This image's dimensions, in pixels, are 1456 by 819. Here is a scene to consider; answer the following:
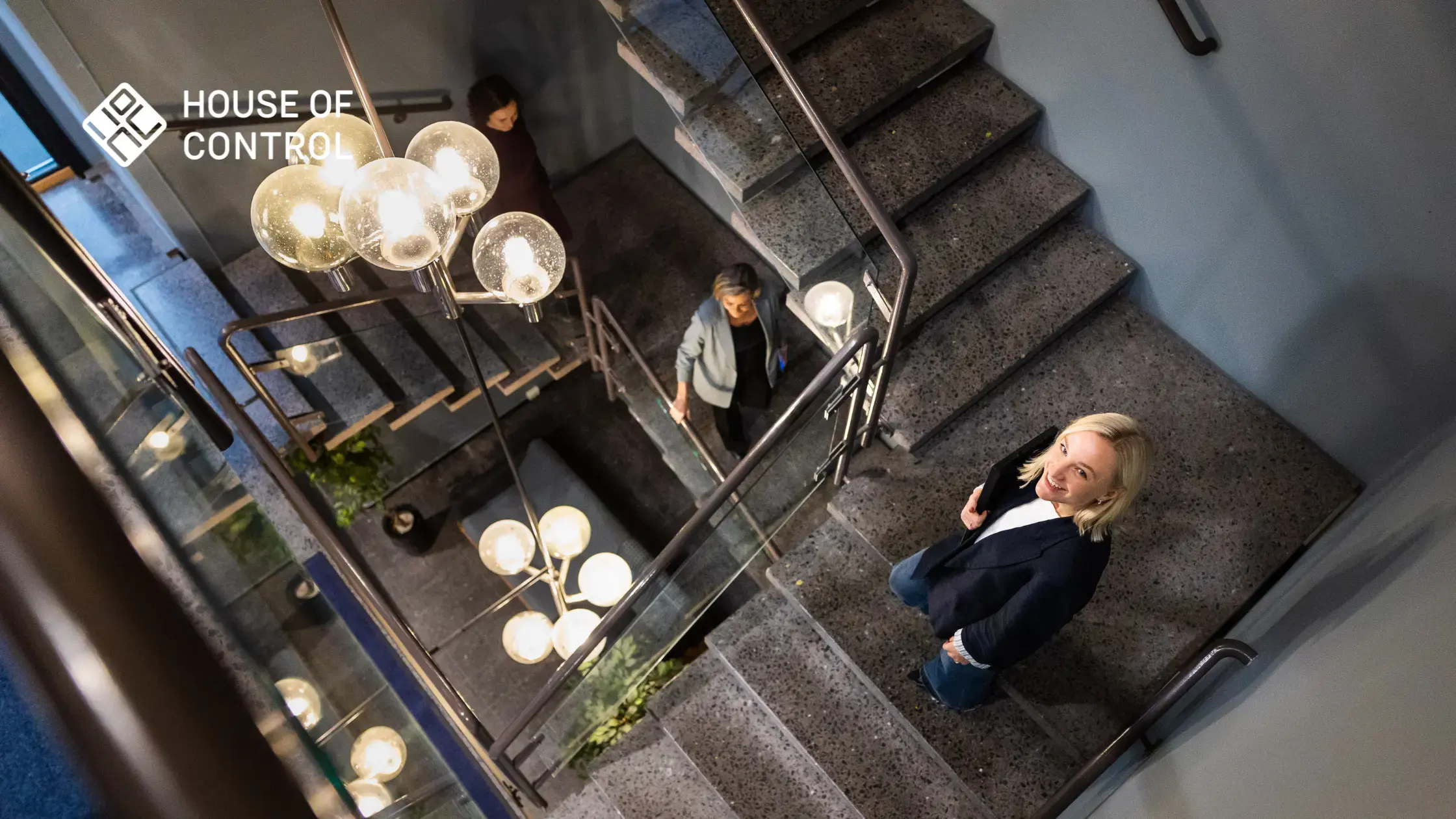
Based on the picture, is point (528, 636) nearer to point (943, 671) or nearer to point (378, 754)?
point (378, 754)

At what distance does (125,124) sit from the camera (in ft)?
15.6

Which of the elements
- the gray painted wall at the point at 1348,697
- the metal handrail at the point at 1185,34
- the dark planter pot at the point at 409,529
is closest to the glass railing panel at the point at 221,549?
the dark planter pot at the point at 409,529

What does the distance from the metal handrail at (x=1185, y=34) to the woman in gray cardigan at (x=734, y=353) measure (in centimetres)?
185

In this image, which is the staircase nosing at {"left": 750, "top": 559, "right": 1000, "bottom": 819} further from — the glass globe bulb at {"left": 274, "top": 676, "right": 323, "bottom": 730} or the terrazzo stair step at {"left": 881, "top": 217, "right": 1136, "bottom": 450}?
the glass globe bulb at {"left": 274, "top": 676, "right": 323, "bottom": 730}

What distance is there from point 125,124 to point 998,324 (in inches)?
171

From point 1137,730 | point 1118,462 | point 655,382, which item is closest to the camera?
point 1118,462

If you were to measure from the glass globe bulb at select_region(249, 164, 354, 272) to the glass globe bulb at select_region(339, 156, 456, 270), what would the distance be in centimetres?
33

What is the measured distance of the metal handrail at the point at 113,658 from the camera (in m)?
0.68

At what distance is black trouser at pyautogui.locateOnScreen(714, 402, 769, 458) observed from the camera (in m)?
4.95

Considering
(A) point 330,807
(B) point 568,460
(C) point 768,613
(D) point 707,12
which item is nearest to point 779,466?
(C) point 768,613

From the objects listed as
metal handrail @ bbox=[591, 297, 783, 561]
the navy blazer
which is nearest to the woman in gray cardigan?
metal handrail @ bbox=[591, 297, 783, 561]

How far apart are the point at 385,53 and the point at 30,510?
16.7ft

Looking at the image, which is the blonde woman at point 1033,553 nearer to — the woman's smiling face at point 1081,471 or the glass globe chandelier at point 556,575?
the woman's smiling face at point 1081,471

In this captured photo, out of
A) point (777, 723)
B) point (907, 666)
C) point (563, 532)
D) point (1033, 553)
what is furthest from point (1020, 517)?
point (563, 532)
